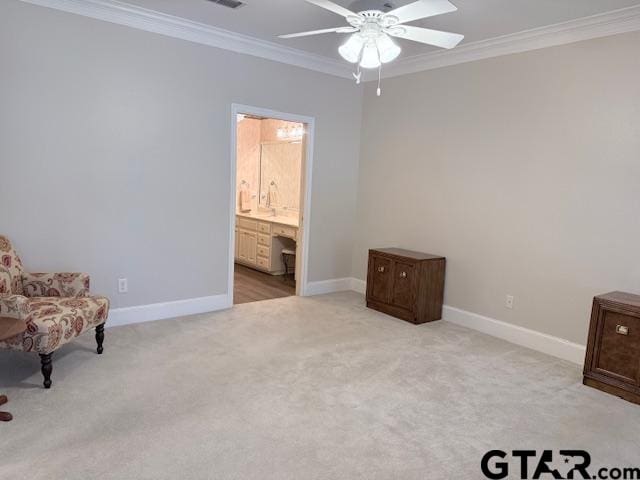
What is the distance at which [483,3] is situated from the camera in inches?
126

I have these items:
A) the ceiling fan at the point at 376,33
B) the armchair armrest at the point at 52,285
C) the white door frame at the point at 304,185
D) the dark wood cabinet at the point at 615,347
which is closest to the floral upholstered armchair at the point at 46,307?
the armchair armrest at the point at 52,285

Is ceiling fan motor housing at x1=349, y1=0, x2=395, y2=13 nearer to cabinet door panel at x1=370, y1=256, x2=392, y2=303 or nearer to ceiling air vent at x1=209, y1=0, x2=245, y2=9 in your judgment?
ceiling air vent at x1=209, y1=0, x2=245, y2=9

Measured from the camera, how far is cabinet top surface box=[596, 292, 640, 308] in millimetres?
3057

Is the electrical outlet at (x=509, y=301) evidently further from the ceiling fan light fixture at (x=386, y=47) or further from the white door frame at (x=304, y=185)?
the ceiling fan light fixture at (x=386, y=47)

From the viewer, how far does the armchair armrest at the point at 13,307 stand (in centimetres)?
276

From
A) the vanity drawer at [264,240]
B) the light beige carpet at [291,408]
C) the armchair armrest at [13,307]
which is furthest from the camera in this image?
the vanity drawer at [264,240]

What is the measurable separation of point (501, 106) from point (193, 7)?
2793mm

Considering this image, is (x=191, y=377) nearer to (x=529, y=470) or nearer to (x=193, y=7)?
(x=529, y=470)

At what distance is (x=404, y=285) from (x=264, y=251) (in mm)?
2517

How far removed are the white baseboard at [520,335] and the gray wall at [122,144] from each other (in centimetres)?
245

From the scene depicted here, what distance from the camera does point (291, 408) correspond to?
2740 millimetres

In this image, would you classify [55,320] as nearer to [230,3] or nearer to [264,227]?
[230,3]

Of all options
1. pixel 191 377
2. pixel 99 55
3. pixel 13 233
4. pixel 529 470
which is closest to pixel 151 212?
pixel 13 233

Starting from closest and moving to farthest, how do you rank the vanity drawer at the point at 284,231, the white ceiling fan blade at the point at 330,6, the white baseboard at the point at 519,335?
the white ceiling fan blade at the point at 330,6 → the white baseboard at the point at 519,335 → the vanity drawer at the point at 284,231
